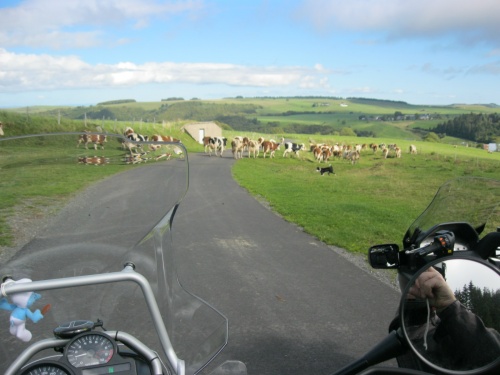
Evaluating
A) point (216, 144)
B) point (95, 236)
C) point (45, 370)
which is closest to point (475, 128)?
point (216, 144)

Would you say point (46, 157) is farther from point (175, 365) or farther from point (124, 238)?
point (175, 365)

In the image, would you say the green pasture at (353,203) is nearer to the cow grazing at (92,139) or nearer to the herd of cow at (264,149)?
the cow grazing at (92,139)

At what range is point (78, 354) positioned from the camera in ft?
5.71

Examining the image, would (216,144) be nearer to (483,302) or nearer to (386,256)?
(386,256)

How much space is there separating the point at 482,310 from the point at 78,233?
5.10 feet

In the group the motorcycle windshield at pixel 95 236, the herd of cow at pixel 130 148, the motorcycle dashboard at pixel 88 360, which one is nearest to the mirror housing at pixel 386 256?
the motorcycle windshield at pixel 95 236

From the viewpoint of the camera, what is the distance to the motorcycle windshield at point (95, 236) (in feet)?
6.39

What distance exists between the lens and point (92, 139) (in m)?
2.34

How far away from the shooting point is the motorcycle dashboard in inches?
65.6

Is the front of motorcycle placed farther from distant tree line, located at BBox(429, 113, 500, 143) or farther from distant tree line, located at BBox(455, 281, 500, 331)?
distant tree line, located at BBox(429, 113, 500, 143)

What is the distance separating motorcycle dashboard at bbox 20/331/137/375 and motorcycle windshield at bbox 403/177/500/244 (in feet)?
4.73

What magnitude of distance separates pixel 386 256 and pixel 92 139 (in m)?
1.41

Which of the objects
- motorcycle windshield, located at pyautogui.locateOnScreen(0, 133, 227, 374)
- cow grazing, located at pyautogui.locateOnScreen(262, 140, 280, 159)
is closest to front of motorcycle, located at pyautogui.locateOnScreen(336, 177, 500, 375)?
motorcycle windshield, located at pyautogui.locateOnScreen(0, 133, 227, 374)

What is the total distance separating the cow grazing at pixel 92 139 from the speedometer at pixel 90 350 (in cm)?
86
